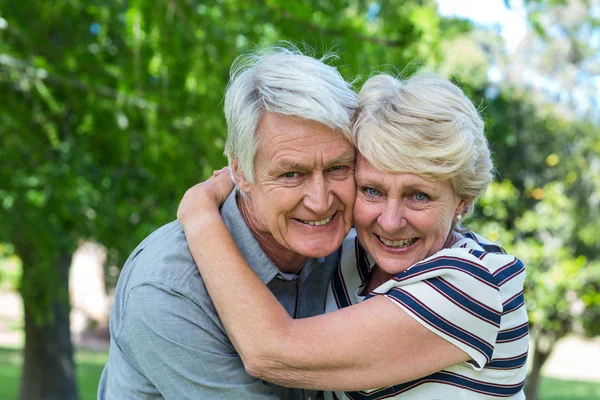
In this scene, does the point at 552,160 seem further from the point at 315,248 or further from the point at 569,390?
the point at 315,248

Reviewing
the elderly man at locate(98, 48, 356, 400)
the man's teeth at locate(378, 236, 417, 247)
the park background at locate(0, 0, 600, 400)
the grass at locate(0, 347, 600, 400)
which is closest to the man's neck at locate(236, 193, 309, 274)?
the elderly man at locate(98, 48, 356, 400)

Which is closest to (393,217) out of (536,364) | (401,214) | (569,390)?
(401,214)

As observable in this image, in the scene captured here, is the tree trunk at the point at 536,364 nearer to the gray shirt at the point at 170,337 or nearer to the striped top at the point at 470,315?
the striped top at the point at 470,315

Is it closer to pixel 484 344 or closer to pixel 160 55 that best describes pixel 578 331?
pixel 160 55

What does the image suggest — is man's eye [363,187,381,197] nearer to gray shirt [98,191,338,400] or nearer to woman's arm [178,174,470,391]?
woman's arm [178,174,470,391]

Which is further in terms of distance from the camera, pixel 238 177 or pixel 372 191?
pixel 238 177

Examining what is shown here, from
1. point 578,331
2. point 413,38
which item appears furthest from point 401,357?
point 578,331

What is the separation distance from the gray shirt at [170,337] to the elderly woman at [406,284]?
0.07 metres

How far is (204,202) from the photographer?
2500 mm

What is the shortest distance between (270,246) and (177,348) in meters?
0.57

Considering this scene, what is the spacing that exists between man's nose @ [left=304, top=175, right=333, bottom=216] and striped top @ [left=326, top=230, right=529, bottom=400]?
320 mm

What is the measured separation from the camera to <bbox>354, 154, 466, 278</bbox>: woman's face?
2334mm

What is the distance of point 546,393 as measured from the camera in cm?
1558

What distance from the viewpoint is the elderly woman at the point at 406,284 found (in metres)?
2.14
